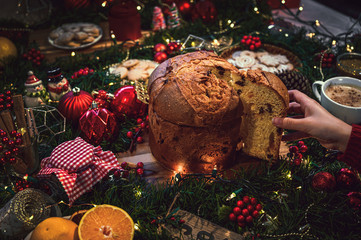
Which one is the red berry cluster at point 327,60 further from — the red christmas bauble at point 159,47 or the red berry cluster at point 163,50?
the red christmas bauble at point 159,47

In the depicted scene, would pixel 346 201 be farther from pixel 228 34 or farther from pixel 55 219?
pixel 228 34

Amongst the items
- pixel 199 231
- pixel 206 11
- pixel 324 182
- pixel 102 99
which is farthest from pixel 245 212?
pixel 206 11

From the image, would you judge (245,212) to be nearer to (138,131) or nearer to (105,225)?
(105,225)

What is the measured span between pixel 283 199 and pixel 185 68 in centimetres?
84

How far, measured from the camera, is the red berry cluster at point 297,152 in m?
1.72

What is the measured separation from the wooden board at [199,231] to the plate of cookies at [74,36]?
1999 millimetres

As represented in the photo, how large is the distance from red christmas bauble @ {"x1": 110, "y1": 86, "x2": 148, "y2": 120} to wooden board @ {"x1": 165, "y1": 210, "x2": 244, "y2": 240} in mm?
838

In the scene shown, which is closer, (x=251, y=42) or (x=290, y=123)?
(x=290, y=123)

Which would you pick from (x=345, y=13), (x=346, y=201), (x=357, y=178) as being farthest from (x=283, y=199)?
(x=345, y=13)

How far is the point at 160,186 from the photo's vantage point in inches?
64.1

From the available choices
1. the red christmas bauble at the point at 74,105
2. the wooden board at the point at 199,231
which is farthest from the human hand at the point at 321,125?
the red christmas bauble at the point at 74,105

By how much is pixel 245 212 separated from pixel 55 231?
0.84 meters

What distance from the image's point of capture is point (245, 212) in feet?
4.71

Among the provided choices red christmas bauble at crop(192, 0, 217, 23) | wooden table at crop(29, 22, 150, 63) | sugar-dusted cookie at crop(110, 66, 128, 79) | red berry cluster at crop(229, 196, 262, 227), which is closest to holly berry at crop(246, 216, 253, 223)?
red berry cluster at crop(229, 196, 262, 227)
